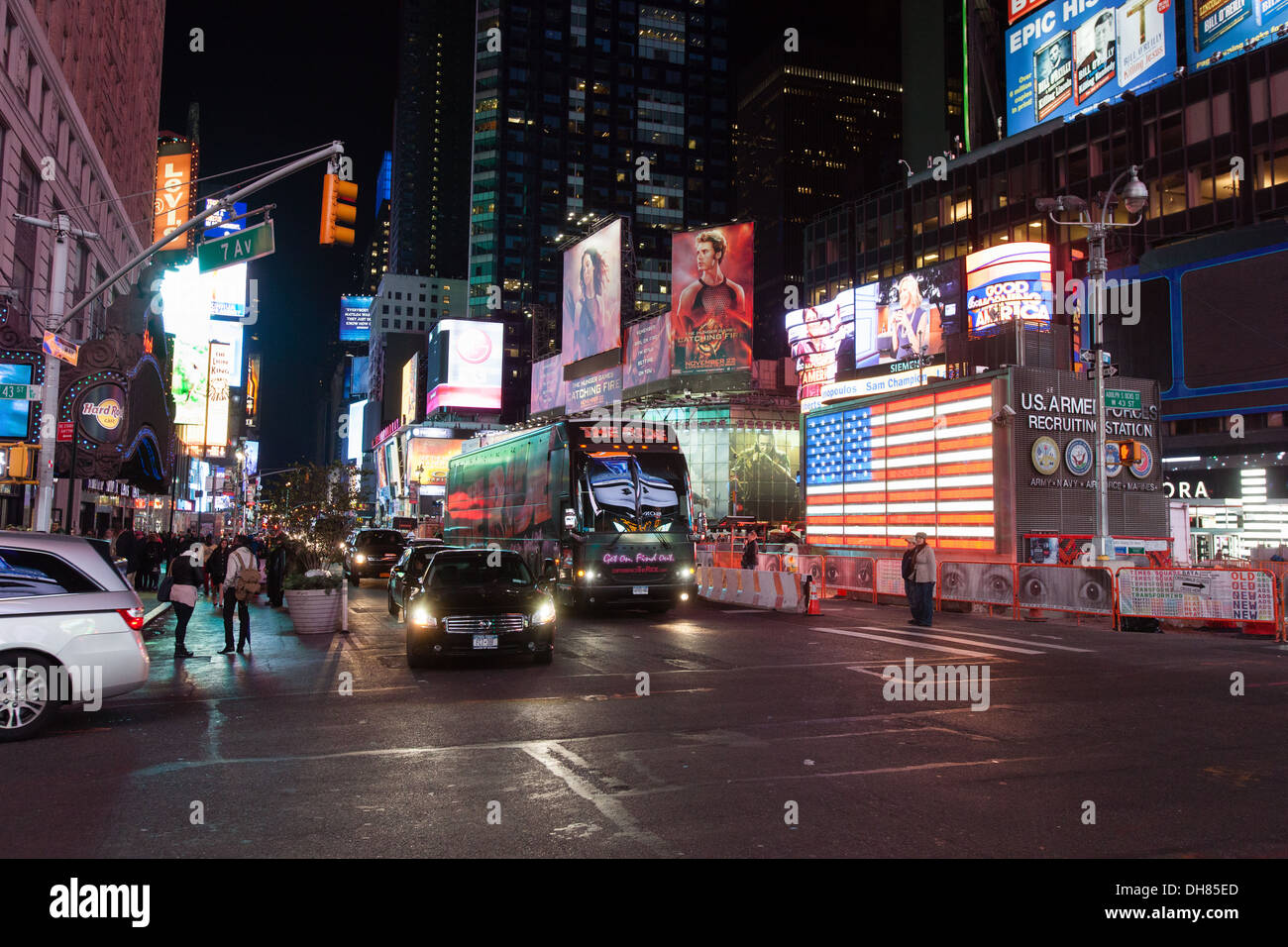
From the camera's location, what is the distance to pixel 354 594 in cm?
2730

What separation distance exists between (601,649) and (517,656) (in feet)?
4.91

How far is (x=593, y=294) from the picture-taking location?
6344 centimetres

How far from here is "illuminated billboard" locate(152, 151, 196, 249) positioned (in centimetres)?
4562

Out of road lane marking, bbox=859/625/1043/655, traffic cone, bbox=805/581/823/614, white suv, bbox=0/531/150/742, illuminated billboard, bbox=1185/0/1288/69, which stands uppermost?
illuminated billboard, bbox=1185/0/1288/69

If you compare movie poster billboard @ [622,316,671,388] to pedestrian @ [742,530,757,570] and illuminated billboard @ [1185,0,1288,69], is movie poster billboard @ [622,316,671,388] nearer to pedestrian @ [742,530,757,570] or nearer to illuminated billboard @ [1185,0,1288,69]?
pedestrian @ [742,530,757,570]

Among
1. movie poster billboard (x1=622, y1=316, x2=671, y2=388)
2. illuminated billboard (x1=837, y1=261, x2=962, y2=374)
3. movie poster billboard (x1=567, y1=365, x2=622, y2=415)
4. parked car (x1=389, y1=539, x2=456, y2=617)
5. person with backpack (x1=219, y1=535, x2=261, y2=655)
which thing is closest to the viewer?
person with backpack (x1=219, y1=535, x2=261, y2=655)

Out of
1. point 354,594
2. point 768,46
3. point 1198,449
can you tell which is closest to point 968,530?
point 354,594

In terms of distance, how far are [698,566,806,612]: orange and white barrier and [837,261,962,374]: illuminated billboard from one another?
26.0 metres

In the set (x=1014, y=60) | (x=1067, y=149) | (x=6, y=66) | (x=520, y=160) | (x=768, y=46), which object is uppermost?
(x=768, y=46)

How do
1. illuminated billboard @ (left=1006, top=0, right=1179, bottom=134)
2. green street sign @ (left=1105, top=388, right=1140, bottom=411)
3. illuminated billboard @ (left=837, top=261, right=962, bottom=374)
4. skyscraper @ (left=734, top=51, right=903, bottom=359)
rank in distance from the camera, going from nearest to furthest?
green street sign @ (left=1105, top=388, right=1140, bottom=411) → illuminated billboard @ (left=837, top=261, right=962, bottom=374) → illuminated billboard @ (left=1006, top=0, right=1179, bottom=134) → skyscraper @ (left=734, top=51, right=903, bottom=359)

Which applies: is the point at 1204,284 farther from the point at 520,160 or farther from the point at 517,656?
the point at 520,160

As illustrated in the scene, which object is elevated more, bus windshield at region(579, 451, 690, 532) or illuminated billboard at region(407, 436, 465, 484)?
illuminated billboard at region(407, 436, 465, 484)

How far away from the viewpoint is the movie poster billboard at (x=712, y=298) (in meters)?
54.2

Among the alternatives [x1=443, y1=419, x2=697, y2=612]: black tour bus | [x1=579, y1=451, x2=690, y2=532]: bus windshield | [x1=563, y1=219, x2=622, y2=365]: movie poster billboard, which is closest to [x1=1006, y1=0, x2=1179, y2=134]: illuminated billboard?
[x1=563, y1=219, x2=622, y2=365]: movie poster billboard
